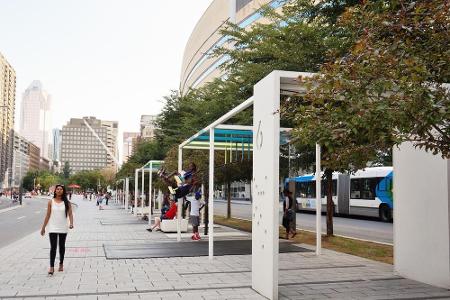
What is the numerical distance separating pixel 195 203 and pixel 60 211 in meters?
6.86

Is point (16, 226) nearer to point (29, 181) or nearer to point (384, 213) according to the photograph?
point (384, 213)

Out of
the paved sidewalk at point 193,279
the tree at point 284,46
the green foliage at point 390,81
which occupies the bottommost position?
the paved sidewalk at point 193,279

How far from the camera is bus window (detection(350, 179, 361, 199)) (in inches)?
1144

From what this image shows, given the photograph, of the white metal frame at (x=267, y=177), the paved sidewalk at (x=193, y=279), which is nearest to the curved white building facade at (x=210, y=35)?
the paved sidewalk at (x=193, y=279)

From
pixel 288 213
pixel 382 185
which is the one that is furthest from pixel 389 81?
pixel 382 185

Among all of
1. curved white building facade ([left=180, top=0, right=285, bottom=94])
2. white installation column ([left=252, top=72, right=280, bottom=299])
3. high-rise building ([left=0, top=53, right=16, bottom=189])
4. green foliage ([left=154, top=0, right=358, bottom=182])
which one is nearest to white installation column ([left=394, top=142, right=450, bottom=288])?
white installation column ([left=252, top=72, right=280, bottom=299])

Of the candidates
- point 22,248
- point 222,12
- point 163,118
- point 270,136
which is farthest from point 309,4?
point 222,12

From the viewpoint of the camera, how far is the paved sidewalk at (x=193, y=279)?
24.8ft

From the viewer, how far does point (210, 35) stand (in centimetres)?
7481

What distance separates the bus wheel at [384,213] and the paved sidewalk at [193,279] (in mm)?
15058

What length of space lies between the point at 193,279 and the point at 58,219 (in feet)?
9.55

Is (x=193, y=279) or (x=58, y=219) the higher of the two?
(x=58, y=219)

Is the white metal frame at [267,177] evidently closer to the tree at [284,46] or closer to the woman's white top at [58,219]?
the tree at [284,46]

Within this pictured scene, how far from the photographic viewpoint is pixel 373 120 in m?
5.32
